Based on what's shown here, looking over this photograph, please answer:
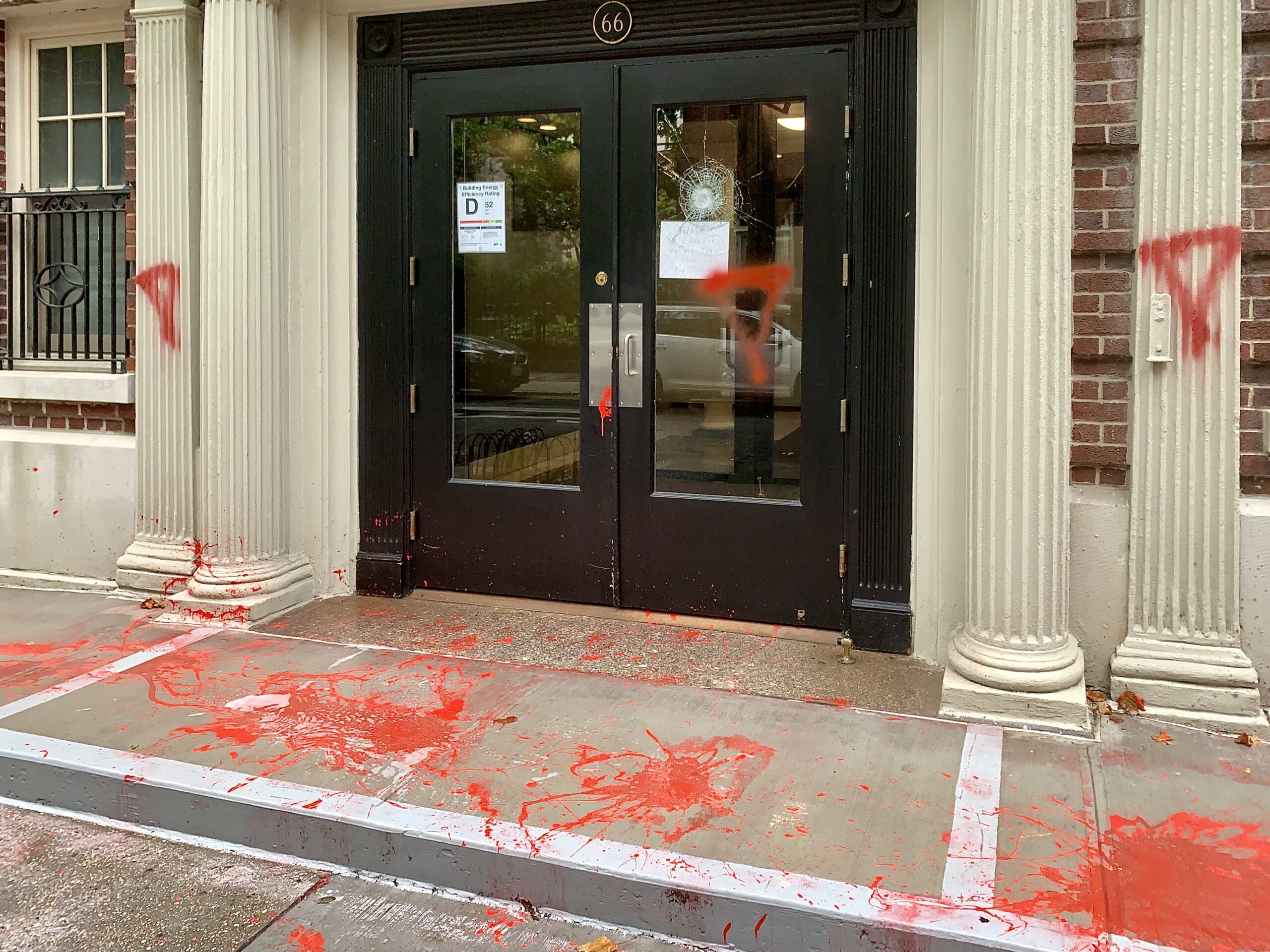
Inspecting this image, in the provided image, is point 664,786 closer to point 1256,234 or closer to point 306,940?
point 306,940

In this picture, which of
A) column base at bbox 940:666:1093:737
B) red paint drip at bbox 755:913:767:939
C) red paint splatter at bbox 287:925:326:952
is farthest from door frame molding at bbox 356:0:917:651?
red paint splatter at bbox 287:925:326:952

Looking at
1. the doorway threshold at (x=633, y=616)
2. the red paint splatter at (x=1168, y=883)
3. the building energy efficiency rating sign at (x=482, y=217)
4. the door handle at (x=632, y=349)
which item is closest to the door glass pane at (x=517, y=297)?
the building energy efficiency rating sign at (x=482, y=217)

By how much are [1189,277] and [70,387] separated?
591cm

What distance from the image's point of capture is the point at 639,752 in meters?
4.00

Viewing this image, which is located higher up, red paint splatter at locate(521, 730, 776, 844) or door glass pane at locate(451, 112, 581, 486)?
door glass pane at locate(451, 112, 581, 486)

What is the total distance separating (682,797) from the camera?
364cm

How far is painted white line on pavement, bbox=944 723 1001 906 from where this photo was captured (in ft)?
9.98

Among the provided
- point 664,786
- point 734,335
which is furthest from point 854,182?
point 664,786

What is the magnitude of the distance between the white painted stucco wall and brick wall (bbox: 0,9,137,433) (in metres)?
0.06

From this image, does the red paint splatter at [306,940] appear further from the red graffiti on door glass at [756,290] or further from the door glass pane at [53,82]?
the door glass pane at [53,82]

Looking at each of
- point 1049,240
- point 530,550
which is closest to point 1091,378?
point 1049,240

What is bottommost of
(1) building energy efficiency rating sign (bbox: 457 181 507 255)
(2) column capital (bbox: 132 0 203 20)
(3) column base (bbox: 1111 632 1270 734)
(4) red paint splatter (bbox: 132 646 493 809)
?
(4) red paint splatter (bbox: 132 646 493 809)

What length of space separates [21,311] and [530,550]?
12.1 ft

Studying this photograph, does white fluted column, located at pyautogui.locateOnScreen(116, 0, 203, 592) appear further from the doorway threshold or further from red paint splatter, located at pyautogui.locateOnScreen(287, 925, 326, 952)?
red paint splatter, located at pyautogui.locateOnScreen(287, 925, 326, 952)
